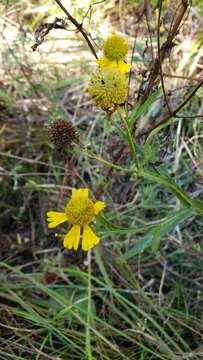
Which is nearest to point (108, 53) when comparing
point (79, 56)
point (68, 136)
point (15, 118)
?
point (68, 136)

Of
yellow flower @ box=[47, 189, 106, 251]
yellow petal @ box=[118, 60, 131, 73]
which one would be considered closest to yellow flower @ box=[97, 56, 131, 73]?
yellow petal @ box=[118, 60, 131, 73]

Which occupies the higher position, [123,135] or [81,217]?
[123,135]

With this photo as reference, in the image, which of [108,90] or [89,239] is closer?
[108,90]

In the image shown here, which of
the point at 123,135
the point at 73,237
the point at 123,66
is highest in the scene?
the point at 123,66

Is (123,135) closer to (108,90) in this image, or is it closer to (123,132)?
(123,132)

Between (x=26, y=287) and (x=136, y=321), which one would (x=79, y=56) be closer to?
(x=26, y=287)

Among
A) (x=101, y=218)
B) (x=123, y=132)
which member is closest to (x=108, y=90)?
(x=123, y=132)
